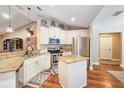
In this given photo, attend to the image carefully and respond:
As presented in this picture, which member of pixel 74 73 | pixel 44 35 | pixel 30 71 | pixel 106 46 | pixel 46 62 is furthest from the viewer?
pixel 106 46

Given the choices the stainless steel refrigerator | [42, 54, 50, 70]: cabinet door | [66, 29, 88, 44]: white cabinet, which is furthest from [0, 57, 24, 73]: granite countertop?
[66, 29, 88, 44]: white cabinet

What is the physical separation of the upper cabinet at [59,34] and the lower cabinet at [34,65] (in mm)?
913

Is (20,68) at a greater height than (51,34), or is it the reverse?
(51,34)

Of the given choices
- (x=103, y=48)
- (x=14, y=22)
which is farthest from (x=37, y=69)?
(x=103, y=48)

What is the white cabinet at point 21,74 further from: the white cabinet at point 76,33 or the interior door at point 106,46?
the interior door at point 106,46

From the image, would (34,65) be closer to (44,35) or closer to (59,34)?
(44,35)

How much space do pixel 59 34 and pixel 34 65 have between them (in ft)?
8.97

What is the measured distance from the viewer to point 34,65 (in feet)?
13.9

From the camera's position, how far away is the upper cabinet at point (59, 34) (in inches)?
215

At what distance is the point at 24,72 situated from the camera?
3.53 meters

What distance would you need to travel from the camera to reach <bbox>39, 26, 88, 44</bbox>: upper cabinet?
17.9 feet

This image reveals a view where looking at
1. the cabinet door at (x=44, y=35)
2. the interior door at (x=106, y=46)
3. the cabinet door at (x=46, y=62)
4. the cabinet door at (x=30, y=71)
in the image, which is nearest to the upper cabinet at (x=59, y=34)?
the cabinet door at (x=44, y=35)

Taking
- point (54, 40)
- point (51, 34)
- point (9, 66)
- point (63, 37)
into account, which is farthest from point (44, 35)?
point (9, 66)
